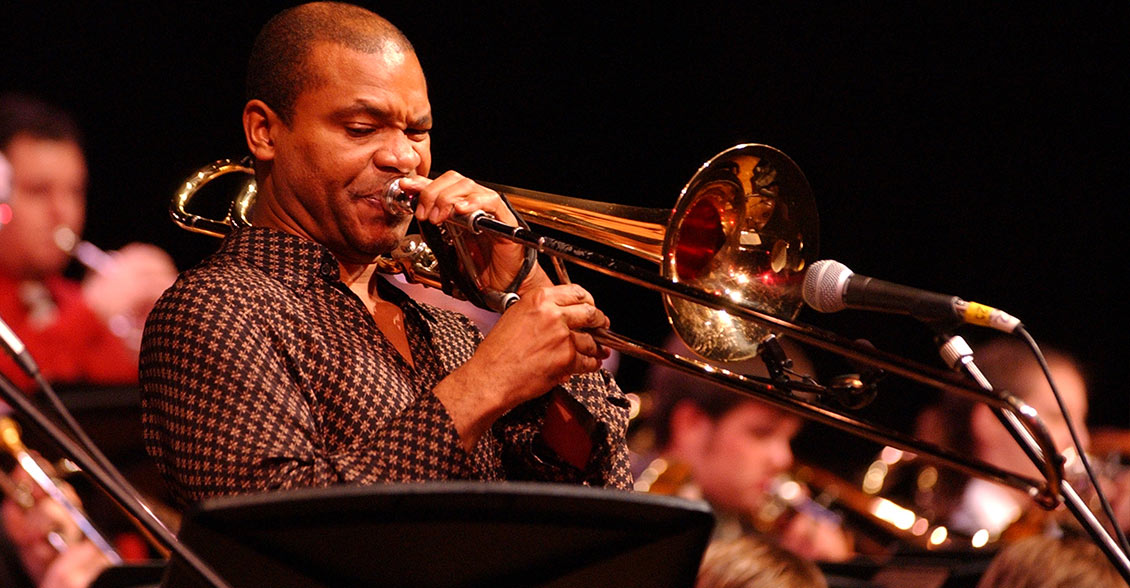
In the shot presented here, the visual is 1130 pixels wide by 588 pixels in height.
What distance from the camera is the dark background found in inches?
213

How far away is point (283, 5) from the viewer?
479 centimetres

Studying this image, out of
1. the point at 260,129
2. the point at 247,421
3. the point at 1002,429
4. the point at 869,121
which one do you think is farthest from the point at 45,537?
the point at 869,121

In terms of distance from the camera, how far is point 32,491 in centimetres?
410

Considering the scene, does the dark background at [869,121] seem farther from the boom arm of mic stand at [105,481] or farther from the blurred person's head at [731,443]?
the boom arm of mic stand at [105,481]

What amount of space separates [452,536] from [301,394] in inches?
29.7

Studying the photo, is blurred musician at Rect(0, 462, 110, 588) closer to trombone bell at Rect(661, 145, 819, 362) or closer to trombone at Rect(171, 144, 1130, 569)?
trombone at Rect(171, 144, 1130, 569)

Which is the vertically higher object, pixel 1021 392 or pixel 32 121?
pixel 32 121

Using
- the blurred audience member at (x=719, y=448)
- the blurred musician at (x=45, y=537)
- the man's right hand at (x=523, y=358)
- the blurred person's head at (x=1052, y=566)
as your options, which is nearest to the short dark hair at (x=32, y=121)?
the blurred musician at (x=45, y=537)

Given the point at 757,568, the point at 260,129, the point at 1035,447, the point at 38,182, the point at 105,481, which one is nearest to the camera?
the point at 105,481

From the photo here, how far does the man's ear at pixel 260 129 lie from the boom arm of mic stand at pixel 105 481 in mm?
1092

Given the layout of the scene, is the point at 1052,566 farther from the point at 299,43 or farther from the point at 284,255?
the point at 299,43

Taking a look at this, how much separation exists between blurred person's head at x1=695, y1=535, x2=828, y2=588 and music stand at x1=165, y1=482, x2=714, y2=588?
108cm

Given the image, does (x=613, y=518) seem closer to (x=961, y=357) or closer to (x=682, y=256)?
(x=961, y=357)

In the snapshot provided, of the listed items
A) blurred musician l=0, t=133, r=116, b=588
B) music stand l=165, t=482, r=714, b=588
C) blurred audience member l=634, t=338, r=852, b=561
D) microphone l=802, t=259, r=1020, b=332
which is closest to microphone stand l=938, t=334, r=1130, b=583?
microphone l=802, t=259, r=1020, b=332
